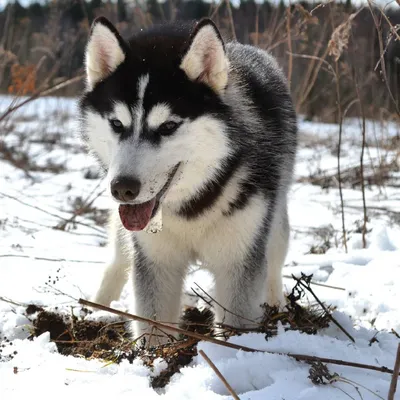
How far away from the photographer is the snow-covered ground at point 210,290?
2074 millimetres

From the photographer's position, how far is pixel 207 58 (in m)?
2.53

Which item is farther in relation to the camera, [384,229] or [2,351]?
[384,229]

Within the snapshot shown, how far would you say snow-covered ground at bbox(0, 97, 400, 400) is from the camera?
2.07m

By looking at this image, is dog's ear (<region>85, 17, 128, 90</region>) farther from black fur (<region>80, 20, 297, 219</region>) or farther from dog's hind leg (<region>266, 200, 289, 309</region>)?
dog's hind leg (<region>266, 200, 289, 309</region>)

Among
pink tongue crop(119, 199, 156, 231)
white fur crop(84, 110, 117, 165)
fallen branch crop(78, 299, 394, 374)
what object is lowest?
fallen branch crop(78, 299, 394, 374)

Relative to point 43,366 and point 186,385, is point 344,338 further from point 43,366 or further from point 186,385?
point 43,366


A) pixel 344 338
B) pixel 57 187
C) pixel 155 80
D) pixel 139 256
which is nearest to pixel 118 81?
pixel 155 80

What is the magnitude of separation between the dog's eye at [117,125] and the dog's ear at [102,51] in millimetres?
295

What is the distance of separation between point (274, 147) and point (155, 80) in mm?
802

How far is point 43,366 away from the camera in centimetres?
231

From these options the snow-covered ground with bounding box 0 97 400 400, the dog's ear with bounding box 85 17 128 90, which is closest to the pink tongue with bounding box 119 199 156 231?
the snow-covered ground with bounding box 0 97 400 400

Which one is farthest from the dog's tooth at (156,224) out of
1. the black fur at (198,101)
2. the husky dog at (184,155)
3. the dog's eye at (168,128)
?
the dog's eye at (168,128)

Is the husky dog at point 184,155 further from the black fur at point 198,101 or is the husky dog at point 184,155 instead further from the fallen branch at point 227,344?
the fallen branch at point 227,344

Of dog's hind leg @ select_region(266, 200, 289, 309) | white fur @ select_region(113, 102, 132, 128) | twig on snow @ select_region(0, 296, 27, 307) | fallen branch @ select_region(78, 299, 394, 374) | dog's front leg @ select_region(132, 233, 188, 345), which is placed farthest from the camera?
dog's hind leg @ select_region(266, 200, 289, 309)
